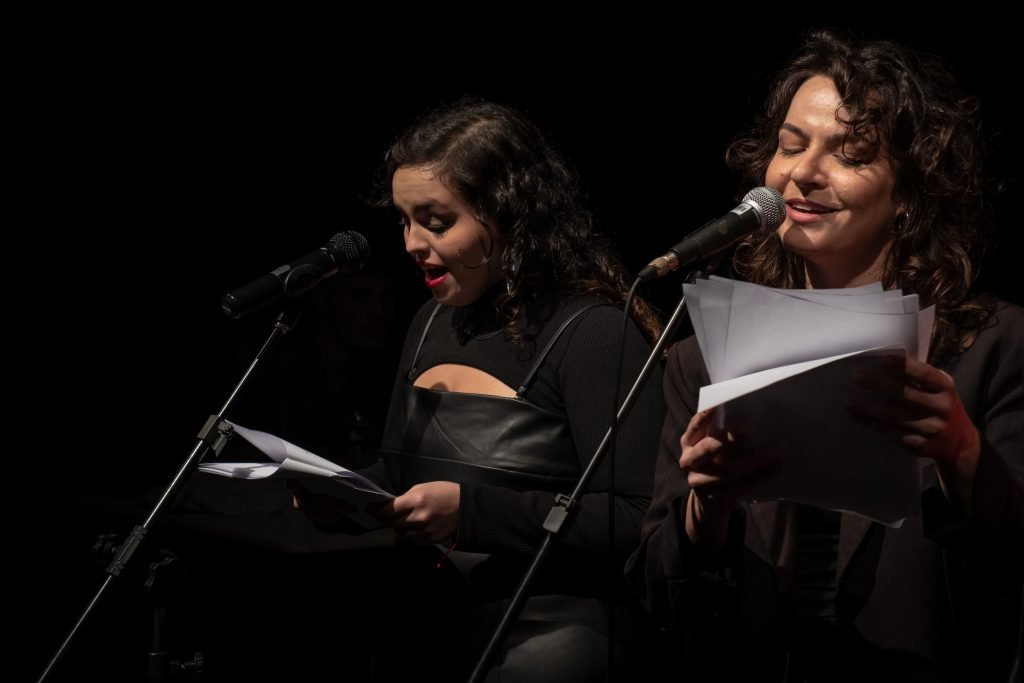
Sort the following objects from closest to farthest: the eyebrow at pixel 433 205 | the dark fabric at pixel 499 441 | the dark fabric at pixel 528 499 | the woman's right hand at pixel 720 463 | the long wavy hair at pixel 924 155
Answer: the woman's right hand at pixel 720 463 < the long wavy hair at pixel 924 155 < the dark fabric at pixel 528 499 < the dark fabric at pixel 499 441 < the eyebrow at pixel 433 205

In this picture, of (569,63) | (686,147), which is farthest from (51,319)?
(686,147)

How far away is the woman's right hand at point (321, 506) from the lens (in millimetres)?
1987

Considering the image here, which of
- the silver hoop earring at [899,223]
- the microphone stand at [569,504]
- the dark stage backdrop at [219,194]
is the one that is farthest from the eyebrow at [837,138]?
the dark stage backdrop at [219,194]

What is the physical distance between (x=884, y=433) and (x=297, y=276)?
110 cm

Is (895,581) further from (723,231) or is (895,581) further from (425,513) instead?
(425,513)

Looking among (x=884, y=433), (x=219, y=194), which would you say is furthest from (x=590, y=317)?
(x=219, y=194)

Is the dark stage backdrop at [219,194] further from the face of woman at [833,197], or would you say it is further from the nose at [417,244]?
the face of woman at [833,197]

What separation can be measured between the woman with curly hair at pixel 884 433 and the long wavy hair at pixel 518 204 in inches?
15.4

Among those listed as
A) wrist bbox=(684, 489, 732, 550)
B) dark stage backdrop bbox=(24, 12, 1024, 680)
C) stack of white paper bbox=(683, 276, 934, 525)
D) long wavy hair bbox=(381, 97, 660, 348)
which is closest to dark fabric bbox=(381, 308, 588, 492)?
long wavy hair bbox=(381, 97, 660, 348)

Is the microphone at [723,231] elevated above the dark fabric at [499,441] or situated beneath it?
elevated above

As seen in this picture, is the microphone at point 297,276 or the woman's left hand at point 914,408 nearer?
the woman's left hand at point 914,408

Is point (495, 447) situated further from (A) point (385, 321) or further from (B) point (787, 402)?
(A) point (385, 321)

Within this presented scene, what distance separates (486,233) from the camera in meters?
2.21

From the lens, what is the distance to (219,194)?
4.15 m
